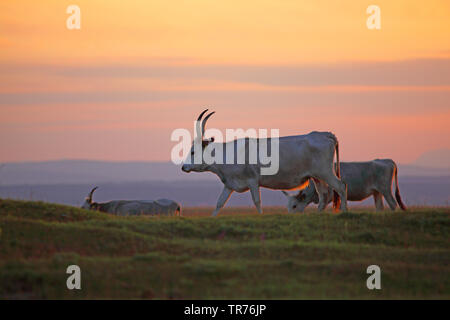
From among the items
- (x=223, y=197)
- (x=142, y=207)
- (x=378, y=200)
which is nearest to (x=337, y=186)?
(x=223, y=197)

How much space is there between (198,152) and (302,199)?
5.60 meters

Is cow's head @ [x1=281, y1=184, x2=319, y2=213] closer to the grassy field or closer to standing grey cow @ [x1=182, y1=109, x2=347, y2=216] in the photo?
standing grey cow @ [x1=182, y1=109, x2=347, y2=216]

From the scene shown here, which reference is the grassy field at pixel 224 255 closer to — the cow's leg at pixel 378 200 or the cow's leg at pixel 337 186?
the cow's leg at pixel 337 186

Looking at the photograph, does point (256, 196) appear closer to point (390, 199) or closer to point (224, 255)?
point (390, 199)

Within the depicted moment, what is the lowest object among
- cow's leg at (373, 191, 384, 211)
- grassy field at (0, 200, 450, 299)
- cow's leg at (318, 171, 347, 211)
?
grassy field at (0, 200, 450, 299)

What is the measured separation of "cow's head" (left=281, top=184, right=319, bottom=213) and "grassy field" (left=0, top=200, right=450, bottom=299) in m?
8.00

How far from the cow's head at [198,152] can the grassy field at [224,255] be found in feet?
14.4

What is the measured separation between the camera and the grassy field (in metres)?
12.4

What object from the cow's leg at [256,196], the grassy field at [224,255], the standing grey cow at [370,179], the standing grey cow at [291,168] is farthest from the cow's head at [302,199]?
the grassy field at [224,255]

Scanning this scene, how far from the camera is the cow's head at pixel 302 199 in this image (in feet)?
87.8

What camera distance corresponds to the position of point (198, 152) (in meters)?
23.0

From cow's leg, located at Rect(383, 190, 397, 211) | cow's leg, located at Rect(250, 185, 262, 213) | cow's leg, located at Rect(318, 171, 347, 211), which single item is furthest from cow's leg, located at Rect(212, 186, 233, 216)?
cow's leg, located at Rect(383, 190, 397, 211)
